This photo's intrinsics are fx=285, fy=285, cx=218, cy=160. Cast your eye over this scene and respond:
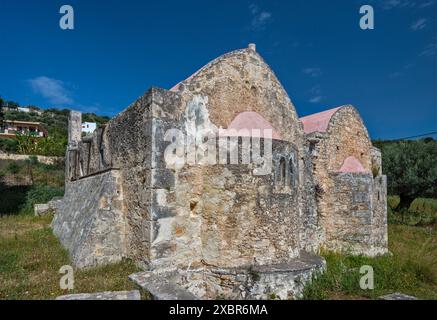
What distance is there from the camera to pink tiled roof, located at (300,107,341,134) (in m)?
10.2

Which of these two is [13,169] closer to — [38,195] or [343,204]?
[38,195]

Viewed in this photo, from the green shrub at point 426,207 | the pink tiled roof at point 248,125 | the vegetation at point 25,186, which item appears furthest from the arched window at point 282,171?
the green shrub at point 426,207

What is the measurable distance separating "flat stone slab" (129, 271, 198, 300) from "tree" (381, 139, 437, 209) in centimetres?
1918

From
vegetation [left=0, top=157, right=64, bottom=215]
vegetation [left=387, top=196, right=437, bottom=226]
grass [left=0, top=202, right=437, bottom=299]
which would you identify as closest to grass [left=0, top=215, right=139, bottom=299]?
grass [left=0, top=202, right=437, bottom=299]

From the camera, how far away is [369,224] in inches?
369

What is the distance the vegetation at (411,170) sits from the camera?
716 inches

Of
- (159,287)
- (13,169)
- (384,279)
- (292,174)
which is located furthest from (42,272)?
(13,169)

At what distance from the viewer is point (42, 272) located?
5469mm

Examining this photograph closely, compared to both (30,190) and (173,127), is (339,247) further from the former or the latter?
(30,190)

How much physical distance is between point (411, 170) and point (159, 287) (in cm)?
1975

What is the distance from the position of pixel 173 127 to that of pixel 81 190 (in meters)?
4.57

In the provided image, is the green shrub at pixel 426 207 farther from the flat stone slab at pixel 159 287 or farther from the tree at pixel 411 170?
the flat stone slab at pixel 159 287

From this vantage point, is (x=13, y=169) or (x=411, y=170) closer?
(x=411, y=170)
